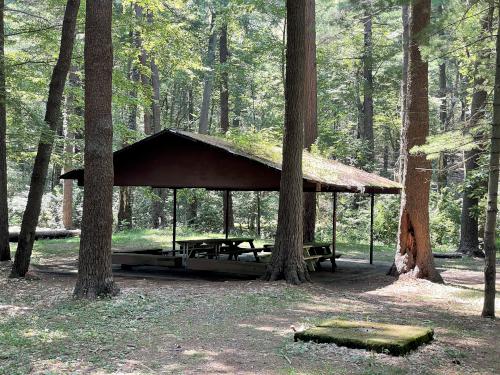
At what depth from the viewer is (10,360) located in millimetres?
5645

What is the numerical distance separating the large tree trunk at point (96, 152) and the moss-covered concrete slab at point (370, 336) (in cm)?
391

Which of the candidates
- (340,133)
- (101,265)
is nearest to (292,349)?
(101,265)

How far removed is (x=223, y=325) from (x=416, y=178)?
20.8 ft

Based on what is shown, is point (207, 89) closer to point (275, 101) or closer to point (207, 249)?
point (275, 101)

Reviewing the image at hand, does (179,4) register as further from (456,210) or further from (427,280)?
(456,210)

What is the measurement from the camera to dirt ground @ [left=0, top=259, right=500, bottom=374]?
18.8 ft

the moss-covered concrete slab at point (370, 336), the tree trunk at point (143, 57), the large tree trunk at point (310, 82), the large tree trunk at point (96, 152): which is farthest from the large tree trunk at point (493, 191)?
the tree trunk at point (143, 57)

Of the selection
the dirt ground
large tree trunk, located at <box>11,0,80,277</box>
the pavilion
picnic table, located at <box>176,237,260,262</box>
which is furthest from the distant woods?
picnic table, located at <box>176,237,260,262</box>

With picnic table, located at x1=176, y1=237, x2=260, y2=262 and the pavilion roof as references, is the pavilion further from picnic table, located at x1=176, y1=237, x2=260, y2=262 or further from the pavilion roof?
picnic table, located at x1=176, y1=237, x2=260, y2=262

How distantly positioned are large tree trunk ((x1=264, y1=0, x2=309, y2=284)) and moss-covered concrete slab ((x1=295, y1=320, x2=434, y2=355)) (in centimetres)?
380

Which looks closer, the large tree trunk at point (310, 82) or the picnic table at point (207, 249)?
the picnic table at point (207, 249)

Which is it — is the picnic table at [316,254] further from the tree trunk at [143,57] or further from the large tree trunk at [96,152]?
the tree trunk at [143,57]

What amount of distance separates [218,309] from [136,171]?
614 cm

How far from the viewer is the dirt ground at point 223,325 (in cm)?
572
